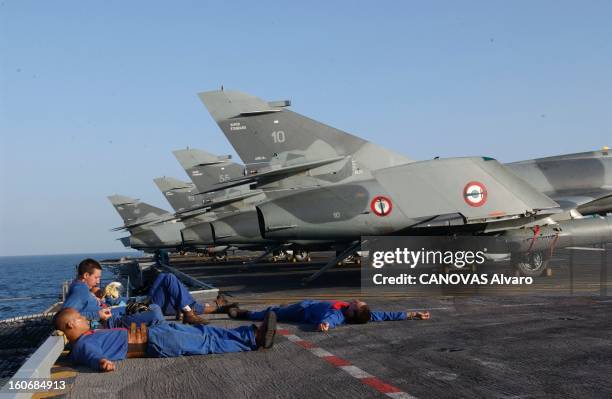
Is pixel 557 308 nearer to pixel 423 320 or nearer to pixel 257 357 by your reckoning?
pixel 423 320

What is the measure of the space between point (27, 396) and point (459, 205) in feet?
48.6

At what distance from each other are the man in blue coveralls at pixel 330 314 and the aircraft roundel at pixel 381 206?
9116mm

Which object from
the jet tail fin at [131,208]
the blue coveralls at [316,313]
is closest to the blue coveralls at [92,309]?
the blue coveralls at [316,313]

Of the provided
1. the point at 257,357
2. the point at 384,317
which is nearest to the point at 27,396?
the point at 257,357

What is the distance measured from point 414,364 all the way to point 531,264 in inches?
577

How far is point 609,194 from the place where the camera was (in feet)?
72.7

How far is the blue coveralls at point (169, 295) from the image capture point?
11.3 m

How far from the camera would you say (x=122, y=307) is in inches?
442

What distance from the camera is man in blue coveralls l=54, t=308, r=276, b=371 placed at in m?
8.08

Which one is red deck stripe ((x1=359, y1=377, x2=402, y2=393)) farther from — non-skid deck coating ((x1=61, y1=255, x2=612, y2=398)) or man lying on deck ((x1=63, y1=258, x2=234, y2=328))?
man lying on deck ((x1=63, y1=258, x2=234, y2=328))

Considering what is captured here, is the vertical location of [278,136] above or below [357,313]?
above

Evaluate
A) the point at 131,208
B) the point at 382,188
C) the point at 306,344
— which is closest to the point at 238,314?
the point at 306,344

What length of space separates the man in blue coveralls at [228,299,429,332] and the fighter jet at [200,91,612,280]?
763 cm

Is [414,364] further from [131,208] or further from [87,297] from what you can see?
[131,208]
